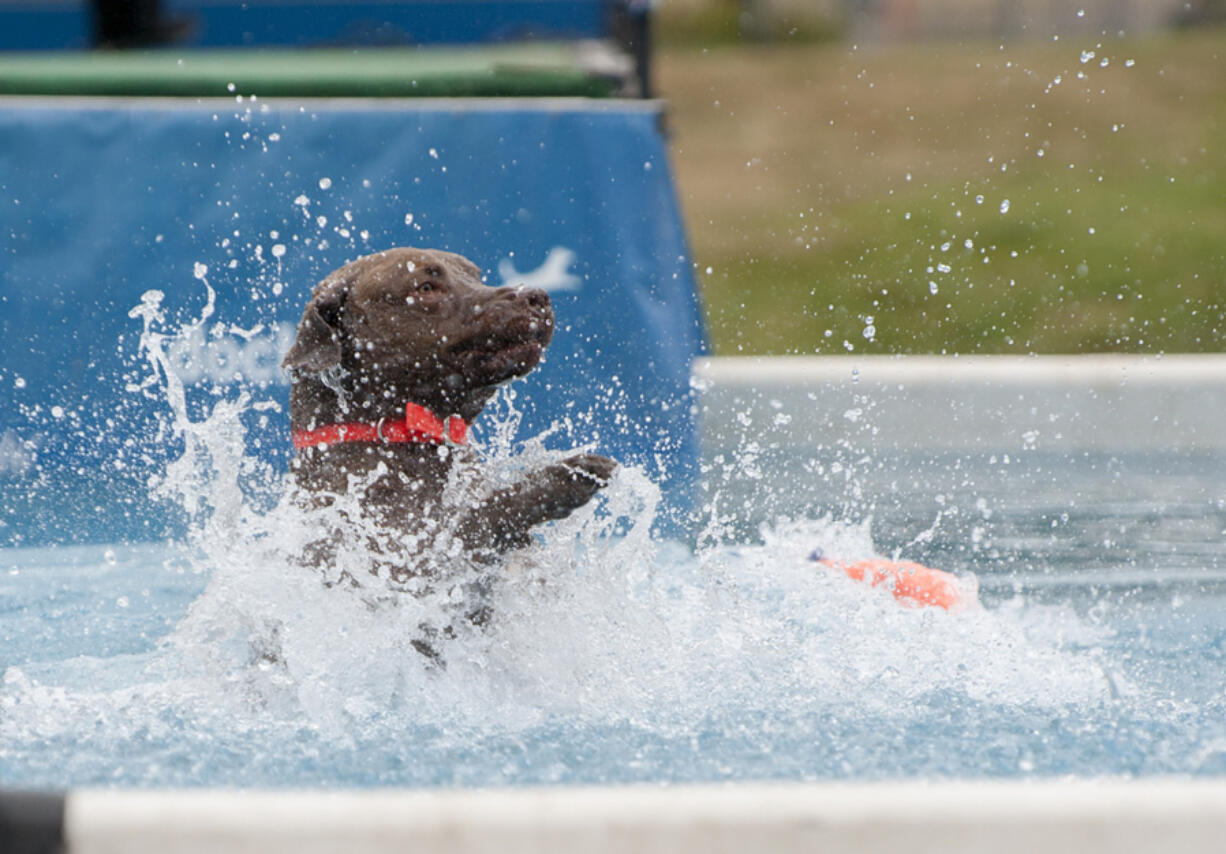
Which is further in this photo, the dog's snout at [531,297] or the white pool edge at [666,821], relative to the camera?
the dog's snout at [531,297]

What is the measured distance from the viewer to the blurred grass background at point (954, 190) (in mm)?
9469

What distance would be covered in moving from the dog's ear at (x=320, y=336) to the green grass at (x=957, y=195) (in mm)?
5309

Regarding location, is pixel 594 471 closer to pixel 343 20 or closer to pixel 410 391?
pixel 410 391

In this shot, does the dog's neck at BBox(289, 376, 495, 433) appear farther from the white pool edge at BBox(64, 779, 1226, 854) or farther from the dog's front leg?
the white pool edge at BBox(64, 779, 1226, 854)

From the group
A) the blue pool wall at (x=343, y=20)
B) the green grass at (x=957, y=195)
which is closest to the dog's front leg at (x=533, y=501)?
the green grass at (x=957, y=195)

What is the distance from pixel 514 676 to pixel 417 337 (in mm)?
782

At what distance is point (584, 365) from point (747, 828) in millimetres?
3388

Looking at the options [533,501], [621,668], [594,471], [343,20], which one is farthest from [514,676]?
[343,20]

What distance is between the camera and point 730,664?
3.44 metres

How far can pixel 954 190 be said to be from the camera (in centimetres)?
1228

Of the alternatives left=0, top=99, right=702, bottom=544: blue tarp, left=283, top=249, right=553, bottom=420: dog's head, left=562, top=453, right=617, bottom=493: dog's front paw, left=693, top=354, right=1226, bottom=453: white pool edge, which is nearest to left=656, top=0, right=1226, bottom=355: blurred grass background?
left=693, top=354, right=1226, bottom=453: white pool edge

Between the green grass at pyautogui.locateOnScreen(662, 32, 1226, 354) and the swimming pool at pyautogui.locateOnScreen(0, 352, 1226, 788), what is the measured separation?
4.47 m

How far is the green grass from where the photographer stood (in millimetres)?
9461

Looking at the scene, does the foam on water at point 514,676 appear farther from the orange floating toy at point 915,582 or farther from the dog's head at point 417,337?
the dog's head at point 417,337
